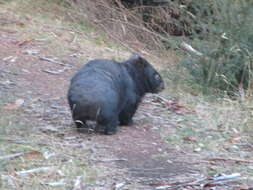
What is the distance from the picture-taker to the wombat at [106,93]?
20.4ft

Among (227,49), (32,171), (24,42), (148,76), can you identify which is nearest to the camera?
(32,171)

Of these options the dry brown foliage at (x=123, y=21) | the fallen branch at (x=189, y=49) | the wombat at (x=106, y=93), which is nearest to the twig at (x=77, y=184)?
the wombat at (x=106, y=93)

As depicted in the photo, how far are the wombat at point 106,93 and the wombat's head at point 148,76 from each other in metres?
0.07

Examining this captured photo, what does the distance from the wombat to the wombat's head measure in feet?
0.25

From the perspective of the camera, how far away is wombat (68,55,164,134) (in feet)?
20.4

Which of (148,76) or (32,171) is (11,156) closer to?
(32,171)

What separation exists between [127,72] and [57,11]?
20.8 feet

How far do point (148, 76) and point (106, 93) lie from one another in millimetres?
1737

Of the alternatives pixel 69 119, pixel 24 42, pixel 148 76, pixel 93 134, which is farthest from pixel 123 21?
pixel 93 134

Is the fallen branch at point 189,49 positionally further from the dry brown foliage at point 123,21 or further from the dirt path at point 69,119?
the dirt path at point 69,119

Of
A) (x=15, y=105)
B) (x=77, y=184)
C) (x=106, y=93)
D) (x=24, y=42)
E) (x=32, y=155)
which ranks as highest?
(x=106, y=93)

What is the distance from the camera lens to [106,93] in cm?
633

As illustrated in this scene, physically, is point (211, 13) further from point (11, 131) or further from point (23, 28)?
point (11, 131)

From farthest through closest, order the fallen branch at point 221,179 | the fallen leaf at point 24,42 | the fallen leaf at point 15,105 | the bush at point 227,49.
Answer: the fallen leaf at point 24,42 → the bush at point 227,49 → the fallen leaf at point 15,105 → the fallen branch at point 221,179
